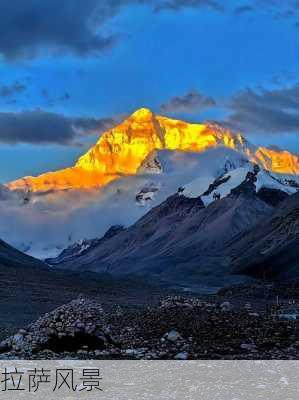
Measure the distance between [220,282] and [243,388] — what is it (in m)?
108

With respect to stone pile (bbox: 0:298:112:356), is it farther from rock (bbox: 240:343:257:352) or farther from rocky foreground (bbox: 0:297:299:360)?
rock (bbox: 240:343:257:352)

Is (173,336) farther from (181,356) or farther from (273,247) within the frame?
(273,247)

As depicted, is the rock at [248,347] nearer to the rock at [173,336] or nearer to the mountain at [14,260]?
the rock at [173,336]

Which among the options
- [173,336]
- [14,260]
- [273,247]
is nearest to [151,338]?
[173,336]

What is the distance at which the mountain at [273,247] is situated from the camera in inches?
4632

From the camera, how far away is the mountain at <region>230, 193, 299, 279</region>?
118 meters

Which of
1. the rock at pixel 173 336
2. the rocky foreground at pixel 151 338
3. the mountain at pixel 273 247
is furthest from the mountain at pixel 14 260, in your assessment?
the rock at pixel 173 336

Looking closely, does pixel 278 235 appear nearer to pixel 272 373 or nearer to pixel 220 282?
pixel 220 282

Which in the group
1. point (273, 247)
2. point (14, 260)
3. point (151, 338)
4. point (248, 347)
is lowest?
point (248, 347)

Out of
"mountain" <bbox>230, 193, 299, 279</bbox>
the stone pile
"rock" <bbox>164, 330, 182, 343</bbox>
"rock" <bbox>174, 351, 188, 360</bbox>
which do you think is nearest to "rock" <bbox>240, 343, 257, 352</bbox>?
"rock" <bbox>164, 330, 182, 343</bbox>

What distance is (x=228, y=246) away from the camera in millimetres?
191500

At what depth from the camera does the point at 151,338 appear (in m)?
24.2

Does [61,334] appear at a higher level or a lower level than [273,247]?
lower

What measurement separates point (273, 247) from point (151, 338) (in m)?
122
